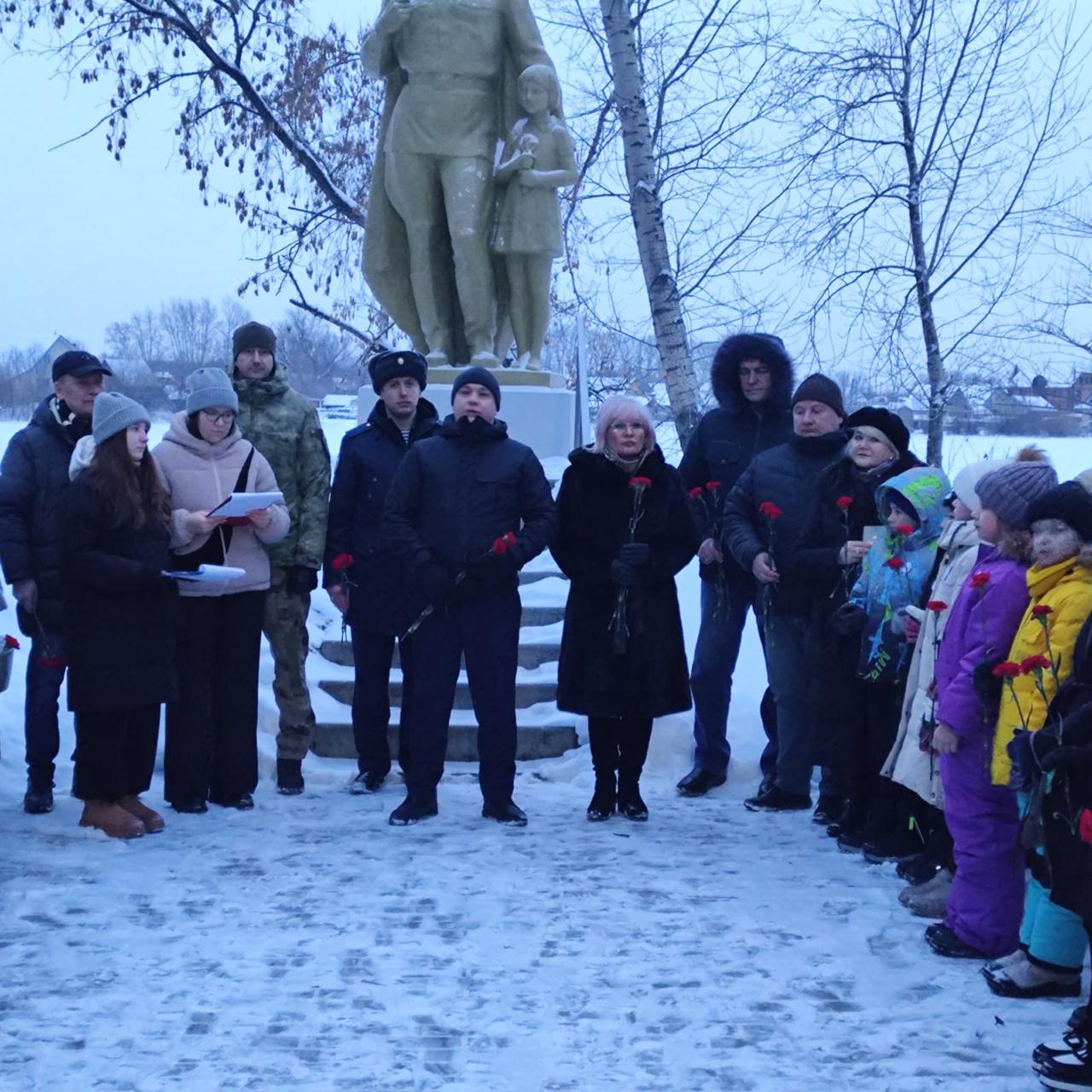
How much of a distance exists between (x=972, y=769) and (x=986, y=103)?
933cm

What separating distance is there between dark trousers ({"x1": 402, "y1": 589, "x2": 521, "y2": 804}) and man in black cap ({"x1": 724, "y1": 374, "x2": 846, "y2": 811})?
36.4 inches

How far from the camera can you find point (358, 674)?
5734mm

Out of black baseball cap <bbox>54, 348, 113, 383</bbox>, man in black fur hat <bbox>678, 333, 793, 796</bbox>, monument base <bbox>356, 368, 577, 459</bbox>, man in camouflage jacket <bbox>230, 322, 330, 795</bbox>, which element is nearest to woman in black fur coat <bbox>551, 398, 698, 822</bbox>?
man in black fur hat <bbox>678, 333, 793, 796</bbox>

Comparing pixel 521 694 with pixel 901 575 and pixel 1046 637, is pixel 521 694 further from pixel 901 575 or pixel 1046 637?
pixel 1046 637

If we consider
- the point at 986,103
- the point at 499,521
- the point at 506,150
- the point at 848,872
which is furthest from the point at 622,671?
the point at 986,103

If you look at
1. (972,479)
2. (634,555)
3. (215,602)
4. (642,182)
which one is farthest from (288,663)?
(642,182)

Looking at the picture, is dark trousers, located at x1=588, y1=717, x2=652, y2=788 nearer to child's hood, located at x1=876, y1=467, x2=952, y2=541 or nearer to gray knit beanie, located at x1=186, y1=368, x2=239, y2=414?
child's hood, located at x1=876, y1=467, x2=952, y2=541

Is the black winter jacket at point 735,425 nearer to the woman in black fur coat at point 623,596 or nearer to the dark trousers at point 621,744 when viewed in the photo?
the woman in black fur coat at point 623,596

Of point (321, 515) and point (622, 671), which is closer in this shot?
point (622, 671)

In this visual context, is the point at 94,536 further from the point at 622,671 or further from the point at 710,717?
the point at 710,717

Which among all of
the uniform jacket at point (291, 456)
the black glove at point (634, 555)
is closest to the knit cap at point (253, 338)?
the uniform jacket at point (291, 456)

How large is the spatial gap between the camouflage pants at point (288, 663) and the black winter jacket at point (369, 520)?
7.0 inches

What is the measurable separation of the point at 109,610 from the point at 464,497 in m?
1.30

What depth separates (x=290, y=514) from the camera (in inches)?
222
